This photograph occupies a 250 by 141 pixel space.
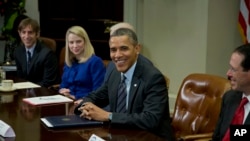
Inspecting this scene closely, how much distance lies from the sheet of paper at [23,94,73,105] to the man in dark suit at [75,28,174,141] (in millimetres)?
448

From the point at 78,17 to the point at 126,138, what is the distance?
14.4 ft

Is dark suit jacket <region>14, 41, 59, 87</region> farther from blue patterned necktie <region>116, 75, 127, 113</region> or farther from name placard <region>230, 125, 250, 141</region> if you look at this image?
name placard <region>230, 125, 250, 141</region>

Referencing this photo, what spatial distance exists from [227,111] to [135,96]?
526 millimetres

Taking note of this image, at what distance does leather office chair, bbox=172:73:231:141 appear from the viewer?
10.0ft

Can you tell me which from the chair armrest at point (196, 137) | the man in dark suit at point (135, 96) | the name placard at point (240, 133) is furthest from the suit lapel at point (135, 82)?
the name placard at point (240, 133)

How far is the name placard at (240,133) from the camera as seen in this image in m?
2.08

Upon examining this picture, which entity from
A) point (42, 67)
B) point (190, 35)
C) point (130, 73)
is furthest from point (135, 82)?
point (190, 35)

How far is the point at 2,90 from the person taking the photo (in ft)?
11.7

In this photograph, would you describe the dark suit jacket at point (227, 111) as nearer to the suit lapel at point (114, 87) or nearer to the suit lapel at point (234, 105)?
the suit lapel at point (234, 105)

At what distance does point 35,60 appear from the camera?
455 cm

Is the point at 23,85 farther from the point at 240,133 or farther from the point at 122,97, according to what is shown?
the point at 240,133

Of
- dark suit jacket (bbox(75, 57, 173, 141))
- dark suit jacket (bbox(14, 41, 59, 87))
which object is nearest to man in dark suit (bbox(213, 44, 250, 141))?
dark suit jacket (bbox(75, 57, 173, 141))

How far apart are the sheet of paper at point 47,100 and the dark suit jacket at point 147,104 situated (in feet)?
1.44

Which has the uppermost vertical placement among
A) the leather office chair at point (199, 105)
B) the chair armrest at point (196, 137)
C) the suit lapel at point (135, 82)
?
the suit lapel at point (135, 82)
